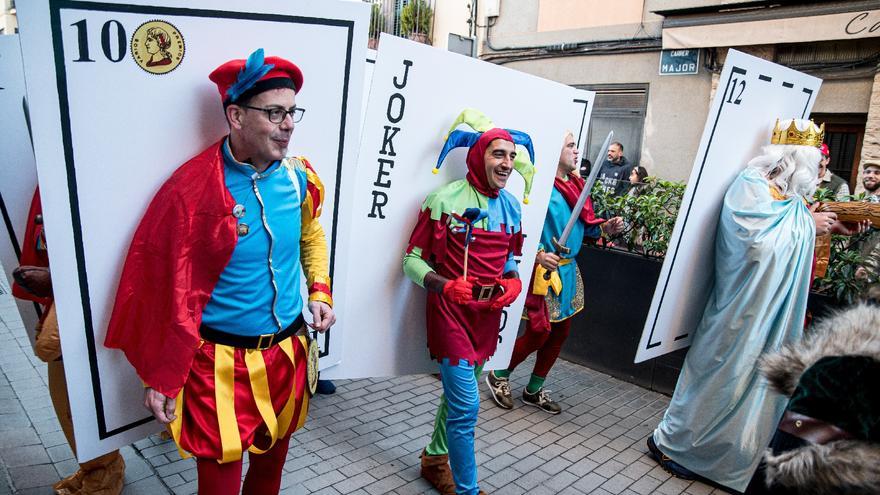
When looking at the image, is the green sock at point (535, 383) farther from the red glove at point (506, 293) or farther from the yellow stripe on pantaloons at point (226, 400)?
the yellow stripe on pantaloons at point (226, 400)

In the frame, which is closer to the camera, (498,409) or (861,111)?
(498,409)

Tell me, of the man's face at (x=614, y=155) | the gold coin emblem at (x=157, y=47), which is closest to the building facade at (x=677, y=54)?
the man's face at (x=614, y=155)

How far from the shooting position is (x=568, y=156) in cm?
436

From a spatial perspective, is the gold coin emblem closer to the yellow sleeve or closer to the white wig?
the yellow sleeve

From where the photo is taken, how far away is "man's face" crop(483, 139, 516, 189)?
306cm

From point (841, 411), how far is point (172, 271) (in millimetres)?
1839

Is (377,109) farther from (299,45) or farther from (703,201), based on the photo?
(703,201)

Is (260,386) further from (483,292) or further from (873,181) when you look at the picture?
(873,181)

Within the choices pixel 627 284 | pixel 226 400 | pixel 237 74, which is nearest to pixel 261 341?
pixel 226 400

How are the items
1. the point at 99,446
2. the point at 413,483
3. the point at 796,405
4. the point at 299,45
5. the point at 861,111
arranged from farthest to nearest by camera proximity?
the point at 861,111
the point at 413,483
the point at 299,45
the point at 99,446
the point at 796,405

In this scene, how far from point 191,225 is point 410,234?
1.37 m

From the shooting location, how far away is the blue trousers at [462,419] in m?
3.07

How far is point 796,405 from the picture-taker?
1.30 metres

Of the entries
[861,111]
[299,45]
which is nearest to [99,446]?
[299,45]
